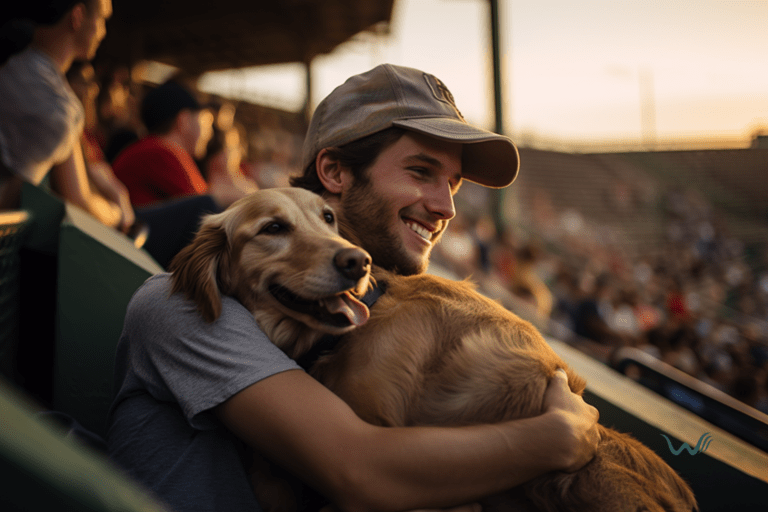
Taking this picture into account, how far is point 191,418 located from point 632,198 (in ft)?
95.0

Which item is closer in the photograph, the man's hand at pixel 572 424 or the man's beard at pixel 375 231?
the man's hand at pixel 572 424

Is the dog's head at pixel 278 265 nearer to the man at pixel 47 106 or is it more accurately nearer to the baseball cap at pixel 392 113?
the baseball cap at pixel 392 113

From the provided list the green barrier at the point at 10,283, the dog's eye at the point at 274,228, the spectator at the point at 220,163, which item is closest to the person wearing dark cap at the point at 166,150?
the spectator at the point at 220,163

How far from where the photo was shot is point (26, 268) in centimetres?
202

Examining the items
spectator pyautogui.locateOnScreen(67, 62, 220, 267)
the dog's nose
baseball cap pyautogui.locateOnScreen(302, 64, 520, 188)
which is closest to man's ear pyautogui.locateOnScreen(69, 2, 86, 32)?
spectator pyautogui.locateOnScreen(67, 62, 220, 267)

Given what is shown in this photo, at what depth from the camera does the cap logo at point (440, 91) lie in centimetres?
187

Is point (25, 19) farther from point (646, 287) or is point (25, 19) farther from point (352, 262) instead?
point (646, 287)

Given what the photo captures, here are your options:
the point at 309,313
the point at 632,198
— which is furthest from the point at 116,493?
the point at 632,198

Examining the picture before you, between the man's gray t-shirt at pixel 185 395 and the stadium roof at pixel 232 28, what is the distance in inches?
464

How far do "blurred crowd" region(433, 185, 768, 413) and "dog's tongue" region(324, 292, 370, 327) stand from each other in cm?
130

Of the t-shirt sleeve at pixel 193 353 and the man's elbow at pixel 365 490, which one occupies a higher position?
the t-shirt sleeve at pixel 193 353

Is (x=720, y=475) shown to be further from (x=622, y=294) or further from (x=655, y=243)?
(x=655, y=243)

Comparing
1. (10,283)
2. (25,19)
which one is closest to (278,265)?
(10,283)

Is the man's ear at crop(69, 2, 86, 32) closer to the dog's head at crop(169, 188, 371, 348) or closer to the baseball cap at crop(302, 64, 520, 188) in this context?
the baseball cap at crop(302, 64, 520, 188)
